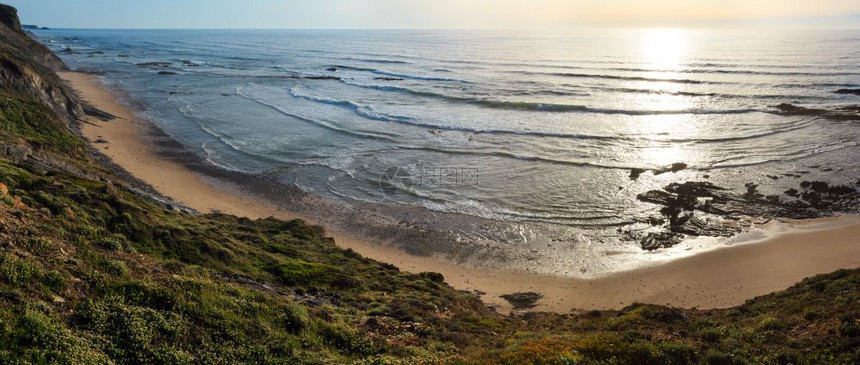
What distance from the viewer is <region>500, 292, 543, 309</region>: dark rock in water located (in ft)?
50.2

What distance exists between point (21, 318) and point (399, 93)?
47823mm

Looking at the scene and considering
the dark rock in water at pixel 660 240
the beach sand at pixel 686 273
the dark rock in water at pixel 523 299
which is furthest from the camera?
the dark rock in water at pixel 660 240

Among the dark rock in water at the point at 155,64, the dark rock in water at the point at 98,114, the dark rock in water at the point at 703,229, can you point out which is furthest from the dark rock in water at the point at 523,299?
the dark rock in water at the point at 155,64

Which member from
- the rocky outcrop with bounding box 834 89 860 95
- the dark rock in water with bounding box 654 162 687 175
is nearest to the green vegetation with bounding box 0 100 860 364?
the dark rock in water with bounding box 654 162 687 175

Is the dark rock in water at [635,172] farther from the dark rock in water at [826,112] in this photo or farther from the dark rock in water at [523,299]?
the dark rock in water at [826,112]

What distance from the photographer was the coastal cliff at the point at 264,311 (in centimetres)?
782

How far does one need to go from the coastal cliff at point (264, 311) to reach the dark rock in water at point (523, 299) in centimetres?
126

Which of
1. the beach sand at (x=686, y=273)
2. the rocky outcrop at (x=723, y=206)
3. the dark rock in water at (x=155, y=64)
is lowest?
the beach sand at (x=686, y=273)

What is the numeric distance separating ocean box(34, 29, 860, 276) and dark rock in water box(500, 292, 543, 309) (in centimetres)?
187

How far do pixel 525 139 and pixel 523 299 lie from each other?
19603 millimetres

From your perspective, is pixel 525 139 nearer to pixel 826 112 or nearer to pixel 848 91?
pixel 826 112

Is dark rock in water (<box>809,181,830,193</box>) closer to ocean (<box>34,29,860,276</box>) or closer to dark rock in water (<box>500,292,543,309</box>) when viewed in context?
ocean (<box>34,29,860,276</box>)

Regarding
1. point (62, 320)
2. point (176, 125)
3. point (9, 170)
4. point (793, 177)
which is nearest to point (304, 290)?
point (62, 320)

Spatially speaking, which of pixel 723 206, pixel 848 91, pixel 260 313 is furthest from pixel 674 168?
pixel 848 91
